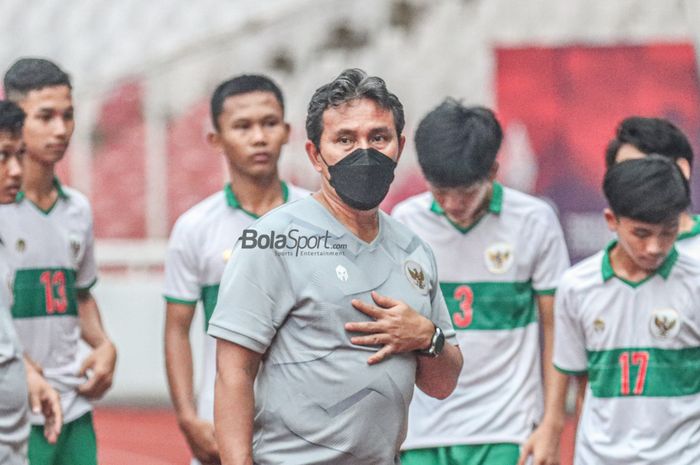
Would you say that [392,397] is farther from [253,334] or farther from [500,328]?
[500,328]

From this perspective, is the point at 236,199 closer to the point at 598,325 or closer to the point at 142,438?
the point at 598,325

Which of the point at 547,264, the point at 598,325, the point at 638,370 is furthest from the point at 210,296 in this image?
the point at 638,370

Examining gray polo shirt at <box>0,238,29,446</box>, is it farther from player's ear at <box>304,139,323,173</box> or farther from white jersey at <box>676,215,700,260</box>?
white jersey at <box>676,215,700,260</box>

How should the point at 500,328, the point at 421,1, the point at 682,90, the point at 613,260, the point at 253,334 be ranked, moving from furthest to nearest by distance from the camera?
1. the point at 421,1
2. the point at 682,90
3. the point at 500,328
4. the point at 613,260
5. the point at 253,334

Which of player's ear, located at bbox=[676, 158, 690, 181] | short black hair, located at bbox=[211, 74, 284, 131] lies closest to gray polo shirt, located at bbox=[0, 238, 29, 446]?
short black hair, located at bbox=[211, 74, 284, 131]

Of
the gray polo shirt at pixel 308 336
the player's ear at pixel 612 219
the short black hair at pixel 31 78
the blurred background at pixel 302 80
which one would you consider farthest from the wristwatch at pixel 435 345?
the blurred background at pixel 302 80

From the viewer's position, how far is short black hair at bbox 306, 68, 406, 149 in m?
3.60

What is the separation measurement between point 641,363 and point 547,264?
0.74 m

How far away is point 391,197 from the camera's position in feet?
34.3

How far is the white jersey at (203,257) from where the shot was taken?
5.23 m

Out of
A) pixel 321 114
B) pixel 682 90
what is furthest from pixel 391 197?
pixel 321 114

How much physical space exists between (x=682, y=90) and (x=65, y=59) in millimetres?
4951

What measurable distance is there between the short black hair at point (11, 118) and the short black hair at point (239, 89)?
857mm

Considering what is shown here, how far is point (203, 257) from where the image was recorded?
5.25 m
